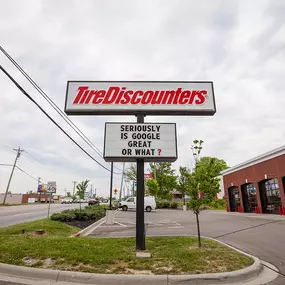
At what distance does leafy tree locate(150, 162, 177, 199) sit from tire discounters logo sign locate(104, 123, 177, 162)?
4339 centimetres

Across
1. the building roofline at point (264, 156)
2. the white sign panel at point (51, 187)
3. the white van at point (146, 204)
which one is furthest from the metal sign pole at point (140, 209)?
the white van at point (146, 204)

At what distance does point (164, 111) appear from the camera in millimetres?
8406

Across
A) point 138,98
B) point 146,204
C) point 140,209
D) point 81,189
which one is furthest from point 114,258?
point 81,189

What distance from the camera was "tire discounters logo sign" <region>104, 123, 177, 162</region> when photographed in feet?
25.1

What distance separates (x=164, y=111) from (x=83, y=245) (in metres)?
5.30

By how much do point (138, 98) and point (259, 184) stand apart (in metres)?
20.0

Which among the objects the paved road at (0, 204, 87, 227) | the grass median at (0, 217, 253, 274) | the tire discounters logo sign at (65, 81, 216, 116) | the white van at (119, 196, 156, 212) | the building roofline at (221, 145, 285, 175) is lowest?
the grass median at (0, 217, 253, 274)

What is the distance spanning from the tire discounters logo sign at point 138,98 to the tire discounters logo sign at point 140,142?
75cm

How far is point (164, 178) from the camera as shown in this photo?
51.2 m

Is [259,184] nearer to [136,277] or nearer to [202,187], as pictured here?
[202,187]

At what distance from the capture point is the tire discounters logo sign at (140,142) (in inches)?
301

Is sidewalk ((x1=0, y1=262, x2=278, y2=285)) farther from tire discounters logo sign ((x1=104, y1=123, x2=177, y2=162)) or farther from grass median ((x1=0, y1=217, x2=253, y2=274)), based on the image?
tire discounters logo sign ((x1=104, y1=123, x2=177, y2=162))

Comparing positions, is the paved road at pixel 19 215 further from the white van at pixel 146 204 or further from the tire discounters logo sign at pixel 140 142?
the tire discounters logo sign at pixel 140 142

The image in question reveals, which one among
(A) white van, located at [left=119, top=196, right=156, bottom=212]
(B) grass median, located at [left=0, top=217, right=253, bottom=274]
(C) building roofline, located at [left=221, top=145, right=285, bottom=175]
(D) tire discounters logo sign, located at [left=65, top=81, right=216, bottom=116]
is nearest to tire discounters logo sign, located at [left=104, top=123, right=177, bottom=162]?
(D) tire discounters logo sign, located at [left=65, top=81, right=216, bottom=116]
